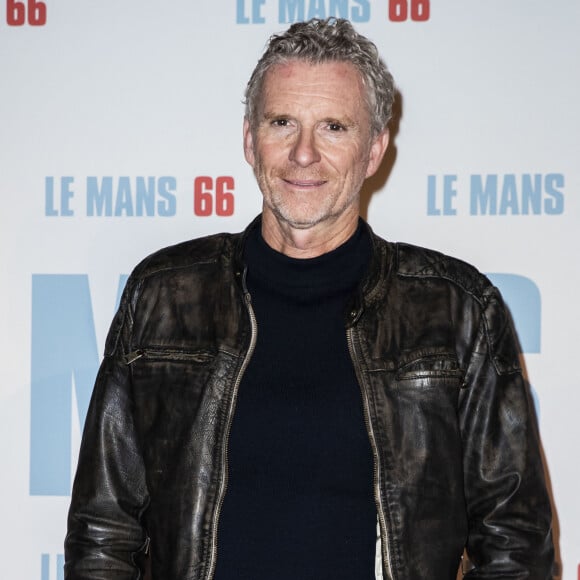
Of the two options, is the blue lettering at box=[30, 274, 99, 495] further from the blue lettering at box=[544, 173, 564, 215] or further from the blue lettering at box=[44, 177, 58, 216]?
the blue lettering at box=[544, 173, 564, 215]

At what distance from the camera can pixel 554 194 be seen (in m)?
2.25

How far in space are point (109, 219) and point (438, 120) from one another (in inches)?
33.4

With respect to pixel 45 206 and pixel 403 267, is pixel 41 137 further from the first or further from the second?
pixel 403 267

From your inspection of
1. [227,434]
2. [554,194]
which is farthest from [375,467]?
[554,194]

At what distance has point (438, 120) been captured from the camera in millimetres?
2285

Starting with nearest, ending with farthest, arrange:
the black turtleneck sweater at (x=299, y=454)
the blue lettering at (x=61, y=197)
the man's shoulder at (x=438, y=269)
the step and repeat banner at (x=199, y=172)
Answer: the black turtleneck sweater at (x=299, y=454) < the man's shoulder at (x=438, y=269) < the step and repeat banner at (x=199, y=172) < the blue lettering at (x=61, y=197)

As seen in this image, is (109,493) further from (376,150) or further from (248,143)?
(376,150)

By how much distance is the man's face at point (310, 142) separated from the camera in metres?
1.78

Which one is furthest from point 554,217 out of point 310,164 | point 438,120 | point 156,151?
point 156,151

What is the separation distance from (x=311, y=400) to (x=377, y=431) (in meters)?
0.13

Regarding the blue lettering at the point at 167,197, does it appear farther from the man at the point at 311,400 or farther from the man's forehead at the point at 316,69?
the man's forehead at the point at 316,69

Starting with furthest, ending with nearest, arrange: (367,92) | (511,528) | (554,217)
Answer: (554,217) < (367,92) < (511,528)

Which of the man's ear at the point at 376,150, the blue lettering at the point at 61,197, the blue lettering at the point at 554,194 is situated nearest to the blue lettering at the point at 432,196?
the blue lettering at the point at 554,194

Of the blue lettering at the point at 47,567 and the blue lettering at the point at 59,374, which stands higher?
the blue lettering at the point at 59,374
